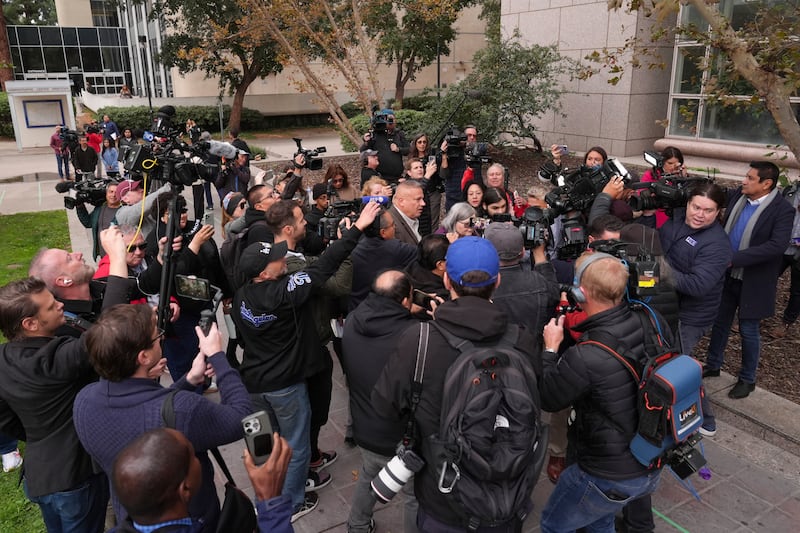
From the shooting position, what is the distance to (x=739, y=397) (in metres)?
4.95

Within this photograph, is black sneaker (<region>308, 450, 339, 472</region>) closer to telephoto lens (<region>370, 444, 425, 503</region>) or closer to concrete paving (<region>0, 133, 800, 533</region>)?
concrete paving (<region>0, 133, 800, 533</region>)

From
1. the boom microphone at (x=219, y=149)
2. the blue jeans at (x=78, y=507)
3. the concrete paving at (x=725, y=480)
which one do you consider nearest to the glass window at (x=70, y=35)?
the boom microphone at (x=219, y=149)

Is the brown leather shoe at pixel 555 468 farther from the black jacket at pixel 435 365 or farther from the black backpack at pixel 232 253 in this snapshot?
the black backpack at pixel 232 253

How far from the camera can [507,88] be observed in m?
13.5

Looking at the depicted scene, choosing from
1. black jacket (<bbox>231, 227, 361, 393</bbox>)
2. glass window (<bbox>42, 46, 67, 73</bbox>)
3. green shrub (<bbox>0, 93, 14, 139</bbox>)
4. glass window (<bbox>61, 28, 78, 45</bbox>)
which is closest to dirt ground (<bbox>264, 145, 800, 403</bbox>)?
black jacket (<bbox>231, 227, 361, 393</bbox>)

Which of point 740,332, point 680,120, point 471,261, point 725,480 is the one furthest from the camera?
point 680,120

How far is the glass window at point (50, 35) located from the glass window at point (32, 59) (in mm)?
828

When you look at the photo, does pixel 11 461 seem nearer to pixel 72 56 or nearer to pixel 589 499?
pixel 589 499

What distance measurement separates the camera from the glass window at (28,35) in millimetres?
44375

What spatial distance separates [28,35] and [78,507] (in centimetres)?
5288

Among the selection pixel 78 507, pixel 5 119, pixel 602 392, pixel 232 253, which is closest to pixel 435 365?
pixel 602 392

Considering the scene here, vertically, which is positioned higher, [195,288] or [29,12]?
[29,12]

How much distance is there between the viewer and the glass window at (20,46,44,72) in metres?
44.8

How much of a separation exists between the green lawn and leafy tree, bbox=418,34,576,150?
8496 mm
